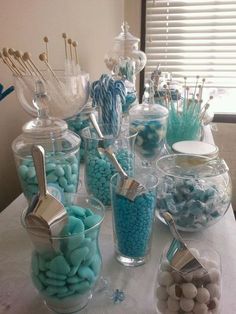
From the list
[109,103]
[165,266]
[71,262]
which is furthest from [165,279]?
[109,103]

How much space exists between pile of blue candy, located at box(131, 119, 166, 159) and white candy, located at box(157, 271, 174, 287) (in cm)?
43

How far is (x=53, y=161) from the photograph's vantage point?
1.95 feet

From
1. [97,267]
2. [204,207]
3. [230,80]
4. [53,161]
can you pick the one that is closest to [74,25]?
[53,161]

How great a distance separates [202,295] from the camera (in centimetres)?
40

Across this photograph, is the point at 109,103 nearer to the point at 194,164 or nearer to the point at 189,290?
the point at 194,164

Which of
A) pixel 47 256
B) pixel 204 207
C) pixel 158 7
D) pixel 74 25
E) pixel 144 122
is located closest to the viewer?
pixel 47 256

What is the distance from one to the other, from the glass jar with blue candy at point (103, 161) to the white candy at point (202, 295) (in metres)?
0.30

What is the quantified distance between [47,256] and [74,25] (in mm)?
970

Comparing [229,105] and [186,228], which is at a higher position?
[186,228]

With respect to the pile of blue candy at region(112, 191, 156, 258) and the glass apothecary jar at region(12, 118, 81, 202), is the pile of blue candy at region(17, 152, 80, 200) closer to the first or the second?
the glass apothecary jar at region(12, 118, 81, 202)

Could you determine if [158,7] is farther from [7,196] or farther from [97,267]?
[97,267]

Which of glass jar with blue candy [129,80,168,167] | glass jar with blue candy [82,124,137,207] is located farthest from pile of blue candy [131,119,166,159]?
glass jar with blue candy [82,124,137,207]

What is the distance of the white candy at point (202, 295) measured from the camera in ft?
1.30

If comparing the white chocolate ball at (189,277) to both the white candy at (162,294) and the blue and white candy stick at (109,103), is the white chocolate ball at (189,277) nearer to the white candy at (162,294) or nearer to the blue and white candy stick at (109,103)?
the white candy at (162,294)
